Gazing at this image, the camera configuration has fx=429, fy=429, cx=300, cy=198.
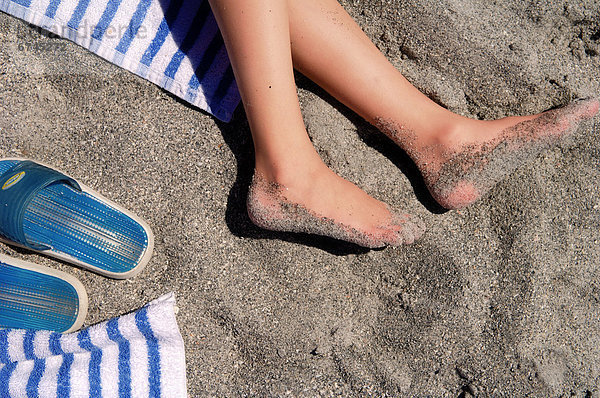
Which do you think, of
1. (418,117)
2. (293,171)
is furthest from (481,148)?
(293,171)

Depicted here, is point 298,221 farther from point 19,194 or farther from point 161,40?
point 19,194

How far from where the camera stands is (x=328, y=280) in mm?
1397

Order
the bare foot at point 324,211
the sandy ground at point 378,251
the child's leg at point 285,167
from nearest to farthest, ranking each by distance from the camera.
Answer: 1. the child's leg at point 285,167
2. the bare foot at point 324,211
3. the sandy ground at point 378,251

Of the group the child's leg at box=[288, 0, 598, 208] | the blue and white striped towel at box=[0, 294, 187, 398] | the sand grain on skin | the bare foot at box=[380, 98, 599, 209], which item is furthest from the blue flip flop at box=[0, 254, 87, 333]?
the bare foot at box=[380, 98, 599, 209]

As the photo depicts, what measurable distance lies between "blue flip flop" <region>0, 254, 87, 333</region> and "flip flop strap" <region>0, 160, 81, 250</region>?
12 centimetres

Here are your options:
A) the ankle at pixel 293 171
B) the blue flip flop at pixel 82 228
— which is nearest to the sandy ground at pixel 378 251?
the blue flip flop at pixel 82 228

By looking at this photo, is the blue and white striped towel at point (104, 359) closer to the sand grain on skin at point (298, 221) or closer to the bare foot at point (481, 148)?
the sand grain on skin at point (298, 221)

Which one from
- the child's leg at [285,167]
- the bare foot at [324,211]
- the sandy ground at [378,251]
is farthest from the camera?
the sandy ground at [378,251]

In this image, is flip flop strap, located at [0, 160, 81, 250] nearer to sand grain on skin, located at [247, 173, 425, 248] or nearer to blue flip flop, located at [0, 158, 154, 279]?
blue flip flop, located at [0, 158, 154, 279]

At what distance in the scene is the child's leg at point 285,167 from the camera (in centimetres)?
113

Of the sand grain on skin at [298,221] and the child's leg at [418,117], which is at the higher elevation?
the child's leg at [418,117]

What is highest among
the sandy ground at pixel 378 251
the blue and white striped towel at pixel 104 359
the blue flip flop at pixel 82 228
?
the sandy ground at pixel 378 251

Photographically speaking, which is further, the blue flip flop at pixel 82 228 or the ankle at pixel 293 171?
the blue flip flop at pixel 82 228

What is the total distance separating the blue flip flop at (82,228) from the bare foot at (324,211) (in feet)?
1.39
